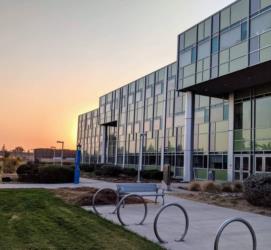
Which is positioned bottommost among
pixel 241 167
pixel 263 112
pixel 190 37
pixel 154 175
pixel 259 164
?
pixel 154 175

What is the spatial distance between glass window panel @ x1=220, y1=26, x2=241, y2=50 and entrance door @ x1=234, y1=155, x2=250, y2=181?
26.2 ft

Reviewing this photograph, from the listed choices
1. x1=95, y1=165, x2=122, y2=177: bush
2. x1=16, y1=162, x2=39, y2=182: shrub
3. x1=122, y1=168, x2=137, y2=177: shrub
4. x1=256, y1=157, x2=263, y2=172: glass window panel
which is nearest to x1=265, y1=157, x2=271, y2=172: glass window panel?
x1=256, y1=157, x2=263, y2=172: glass window panel

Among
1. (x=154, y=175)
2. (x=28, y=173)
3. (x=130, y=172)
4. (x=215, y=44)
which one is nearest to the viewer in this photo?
(x=28, y=173)

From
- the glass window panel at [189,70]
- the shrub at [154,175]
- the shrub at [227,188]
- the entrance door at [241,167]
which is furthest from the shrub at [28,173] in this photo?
the entrance door at [241,167]

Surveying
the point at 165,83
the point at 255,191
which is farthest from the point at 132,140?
the point at 255,191

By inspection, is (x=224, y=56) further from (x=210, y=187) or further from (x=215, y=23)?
(x=210, y=187)

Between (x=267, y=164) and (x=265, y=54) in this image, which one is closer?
(x=265, y=54)

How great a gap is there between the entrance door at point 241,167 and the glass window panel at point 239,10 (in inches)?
376

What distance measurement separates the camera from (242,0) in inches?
1028

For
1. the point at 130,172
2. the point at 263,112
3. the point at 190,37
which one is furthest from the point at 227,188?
the point at 130,172

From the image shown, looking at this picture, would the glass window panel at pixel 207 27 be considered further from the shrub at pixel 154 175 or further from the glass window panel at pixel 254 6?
the shrub at pixel 154 175

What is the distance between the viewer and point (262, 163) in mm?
27672

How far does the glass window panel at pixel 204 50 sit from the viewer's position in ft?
95.3

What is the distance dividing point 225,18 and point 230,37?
173cm
